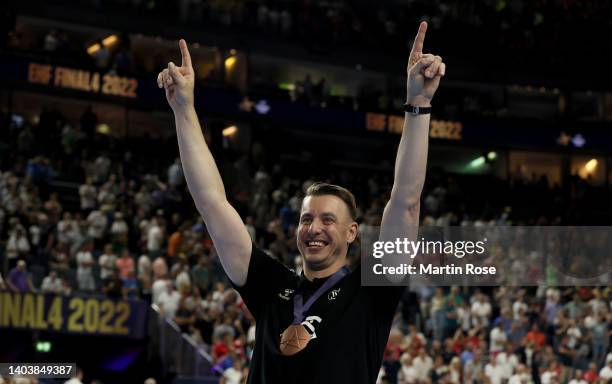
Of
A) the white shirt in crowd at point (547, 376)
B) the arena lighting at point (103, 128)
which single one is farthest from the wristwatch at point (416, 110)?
the arena lighting at point (103, 128)

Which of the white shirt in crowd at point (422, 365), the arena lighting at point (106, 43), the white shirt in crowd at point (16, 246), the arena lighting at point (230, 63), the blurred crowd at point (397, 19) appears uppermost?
the blurred crowd at point (397, 19)

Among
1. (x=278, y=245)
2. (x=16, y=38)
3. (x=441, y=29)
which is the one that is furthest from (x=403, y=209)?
(x=441, y=29)

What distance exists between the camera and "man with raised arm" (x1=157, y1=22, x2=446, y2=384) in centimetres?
425

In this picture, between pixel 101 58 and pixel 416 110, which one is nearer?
pixel 416 110

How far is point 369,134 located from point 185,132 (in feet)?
123

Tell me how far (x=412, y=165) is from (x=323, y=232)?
444 millimetres

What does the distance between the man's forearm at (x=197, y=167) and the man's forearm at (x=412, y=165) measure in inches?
29.9

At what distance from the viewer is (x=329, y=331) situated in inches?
168

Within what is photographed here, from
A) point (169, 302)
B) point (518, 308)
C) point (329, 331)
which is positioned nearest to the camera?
point (329, 331)

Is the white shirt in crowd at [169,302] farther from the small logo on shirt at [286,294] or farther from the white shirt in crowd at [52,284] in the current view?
the small logo on shirt at [286,294]

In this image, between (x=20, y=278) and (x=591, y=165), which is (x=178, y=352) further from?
(x=591, y=165)

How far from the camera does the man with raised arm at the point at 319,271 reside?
4.25 metres

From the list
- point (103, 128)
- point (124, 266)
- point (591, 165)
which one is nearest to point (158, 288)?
point (124, 266)

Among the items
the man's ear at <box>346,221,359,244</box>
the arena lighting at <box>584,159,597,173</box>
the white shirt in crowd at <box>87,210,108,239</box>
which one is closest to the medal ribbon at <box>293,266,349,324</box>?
the man's ear at <box>346,221,359,244</box>
